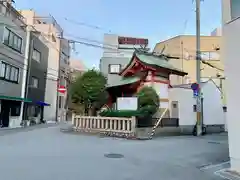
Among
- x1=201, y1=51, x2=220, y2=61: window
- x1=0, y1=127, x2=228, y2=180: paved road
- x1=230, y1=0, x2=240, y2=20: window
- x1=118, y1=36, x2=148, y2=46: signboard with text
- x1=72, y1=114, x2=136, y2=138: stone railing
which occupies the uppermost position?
x1=118, y1=36, x2=148, y2=46: signboard with text

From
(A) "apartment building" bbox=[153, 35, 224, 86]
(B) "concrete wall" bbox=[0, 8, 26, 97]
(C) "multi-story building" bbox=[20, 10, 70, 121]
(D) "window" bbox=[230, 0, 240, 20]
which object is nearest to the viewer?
(D) "window" bbox=[230, 0, 240, 20]

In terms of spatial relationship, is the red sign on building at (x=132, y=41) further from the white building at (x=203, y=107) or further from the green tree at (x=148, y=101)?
the green tree at (x=148, y=101)

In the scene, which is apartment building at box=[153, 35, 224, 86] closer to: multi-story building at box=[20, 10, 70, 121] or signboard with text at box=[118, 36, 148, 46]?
signboard with text at box=[118, 36, 148, 46]

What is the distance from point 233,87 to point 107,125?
8.99 meters

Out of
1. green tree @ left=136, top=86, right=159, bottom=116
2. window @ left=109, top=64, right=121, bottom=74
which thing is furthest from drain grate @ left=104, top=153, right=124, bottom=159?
window @ left=109, top=64, right=121, bottom=74

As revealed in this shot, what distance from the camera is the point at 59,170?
18.4 ft

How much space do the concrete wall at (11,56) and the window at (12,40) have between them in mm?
289

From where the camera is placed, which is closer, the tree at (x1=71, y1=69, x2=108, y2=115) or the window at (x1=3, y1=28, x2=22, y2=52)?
the tree at (x1=71, y1=69, x2=108, y2=115)

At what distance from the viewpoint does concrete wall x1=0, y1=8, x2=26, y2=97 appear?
19406 mm

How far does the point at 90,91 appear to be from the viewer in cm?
1609

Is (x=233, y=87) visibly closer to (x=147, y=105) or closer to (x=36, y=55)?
(x=147, y=105)

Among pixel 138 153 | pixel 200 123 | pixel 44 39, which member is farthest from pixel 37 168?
pixel 44 39

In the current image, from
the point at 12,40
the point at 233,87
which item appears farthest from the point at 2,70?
the point at 233,87

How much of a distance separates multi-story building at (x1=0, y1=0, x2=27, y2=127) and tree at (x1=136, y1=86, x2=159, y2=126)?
11.8 meters
